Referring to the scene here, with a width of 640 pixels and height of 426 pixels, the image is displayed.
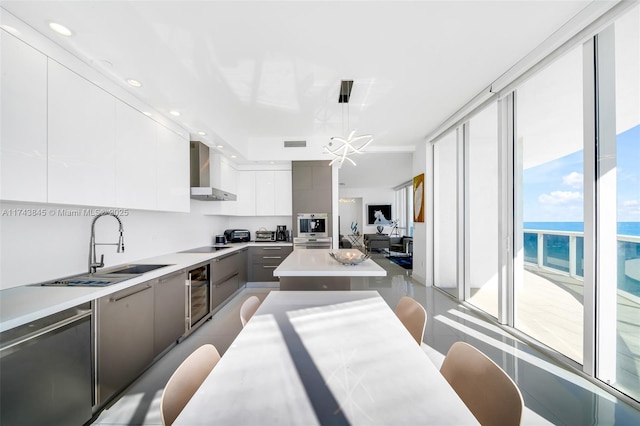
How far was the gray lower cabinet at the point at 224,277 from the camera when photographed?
3.40m

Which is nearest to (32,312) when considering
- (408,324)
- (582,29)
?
(408,324)

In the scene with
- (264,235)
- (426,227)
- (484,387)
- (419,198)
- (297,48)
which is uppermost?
(297,48)

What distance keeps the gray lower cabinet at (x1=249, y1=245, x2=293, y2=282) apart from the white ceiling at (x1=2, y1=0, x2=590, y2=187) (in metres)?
2.19

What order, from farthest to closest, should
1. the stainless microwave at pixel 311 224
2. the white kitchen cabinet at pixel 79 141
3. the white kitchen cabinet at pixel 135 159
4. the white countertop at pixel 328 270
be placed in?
the stainless microwave at pixel 311 224 → the white kitchen cabinet at pixel 135 159 → the white countertop at pixel 328 270 → the white kitchen cabinet at pixel 79 141

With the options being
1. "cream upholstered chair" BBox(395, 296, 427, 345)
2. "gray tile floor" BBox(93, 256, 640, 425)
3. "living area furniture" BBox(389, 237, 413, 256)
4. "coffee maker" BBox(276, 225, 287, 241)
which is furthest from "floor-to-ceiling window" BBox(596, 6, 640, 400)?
"living area furniture" BBox(389, 237, 413, 256)

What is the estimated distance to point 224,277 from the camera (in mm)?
3713

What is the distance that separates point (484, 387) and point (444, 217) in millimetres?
4082

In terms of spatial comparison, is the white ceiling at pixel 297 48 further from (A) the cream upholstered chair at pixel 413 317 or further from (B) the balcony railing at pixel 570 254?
(A) the cream upholstered chair at pixel 413 317

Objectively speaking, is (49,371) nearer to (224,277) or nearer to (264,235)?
(224,277)

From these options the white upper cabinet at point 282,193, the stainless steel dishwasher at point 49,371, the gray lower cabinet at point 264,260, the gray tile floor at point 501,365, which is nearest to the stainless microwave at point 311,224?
the white upper cabinet at point 282,193

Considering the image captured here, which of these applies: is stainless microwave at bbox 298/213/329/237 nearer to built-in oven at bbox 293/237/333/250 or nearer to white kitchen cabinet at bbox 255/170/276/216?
built-in oven at bbox 293/237/333/250

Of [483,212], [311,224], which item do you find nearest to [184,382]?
[311,224]

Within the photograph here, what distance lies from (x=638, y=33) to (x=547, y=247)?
388 cm

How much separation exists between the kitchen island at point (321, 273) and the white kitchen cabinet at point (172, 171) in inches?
63.8
